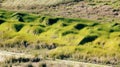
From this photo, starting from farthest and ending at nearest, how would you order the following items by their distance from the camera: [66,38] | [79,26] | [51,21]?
[51,21]
[79,26]
[66,38]

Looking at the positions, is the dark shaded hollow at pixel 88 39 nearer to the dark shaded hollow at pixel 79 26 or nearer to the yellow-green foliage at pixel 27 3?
the dark shaded hollow at pixel 79 26

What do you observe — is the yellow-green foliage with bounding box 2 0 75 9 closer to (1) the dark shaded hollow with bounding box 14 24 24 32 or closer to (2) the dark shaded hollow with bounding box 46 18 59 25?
(2) the dark shaded hollow with bounding box 46 18 59 25

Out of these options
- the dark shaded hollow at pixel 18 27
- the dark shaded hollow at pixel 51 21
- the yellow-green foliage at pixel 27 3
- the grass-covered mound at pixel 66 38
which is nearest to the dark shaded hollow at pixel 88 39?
the grass-covered mound at pixel 66 38

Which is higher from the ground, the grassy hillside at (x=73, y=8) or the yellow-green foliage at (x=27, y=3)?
the yellow-green foliage at (x=27, y=3)

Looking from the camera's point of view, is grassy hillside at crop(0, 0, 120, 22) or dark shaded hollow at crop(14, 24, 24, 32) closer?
dark shaded hollow at crop(14, 24, 24, 32)

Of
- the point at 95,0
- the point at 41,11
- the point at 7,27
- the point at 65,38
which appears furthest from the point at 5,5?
the point at 65,38

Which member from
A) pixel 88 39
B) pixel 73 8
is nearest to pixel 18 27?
pixel 88 39

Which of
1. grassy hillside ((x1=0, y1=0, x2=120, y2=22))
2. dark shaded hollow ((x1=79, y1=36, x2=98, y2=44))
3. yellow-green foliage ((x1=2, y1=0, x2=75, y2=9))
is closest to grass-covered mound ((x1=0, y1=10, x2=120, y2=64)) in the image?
dark shaded hollow ((x1=79, y1=36, x2=98, y2=44))

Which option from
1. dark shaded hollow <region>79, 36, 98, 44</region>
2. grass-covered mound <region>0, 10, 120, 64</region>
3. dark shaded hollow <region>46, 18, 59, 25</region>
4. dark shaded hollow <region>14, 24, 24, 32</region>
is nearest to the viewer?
grass-covered mound <region>0, 10, 120, 64</region>

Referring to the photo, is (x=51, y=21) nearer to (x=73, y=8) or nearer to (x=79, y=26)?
(x=79, y=26)
